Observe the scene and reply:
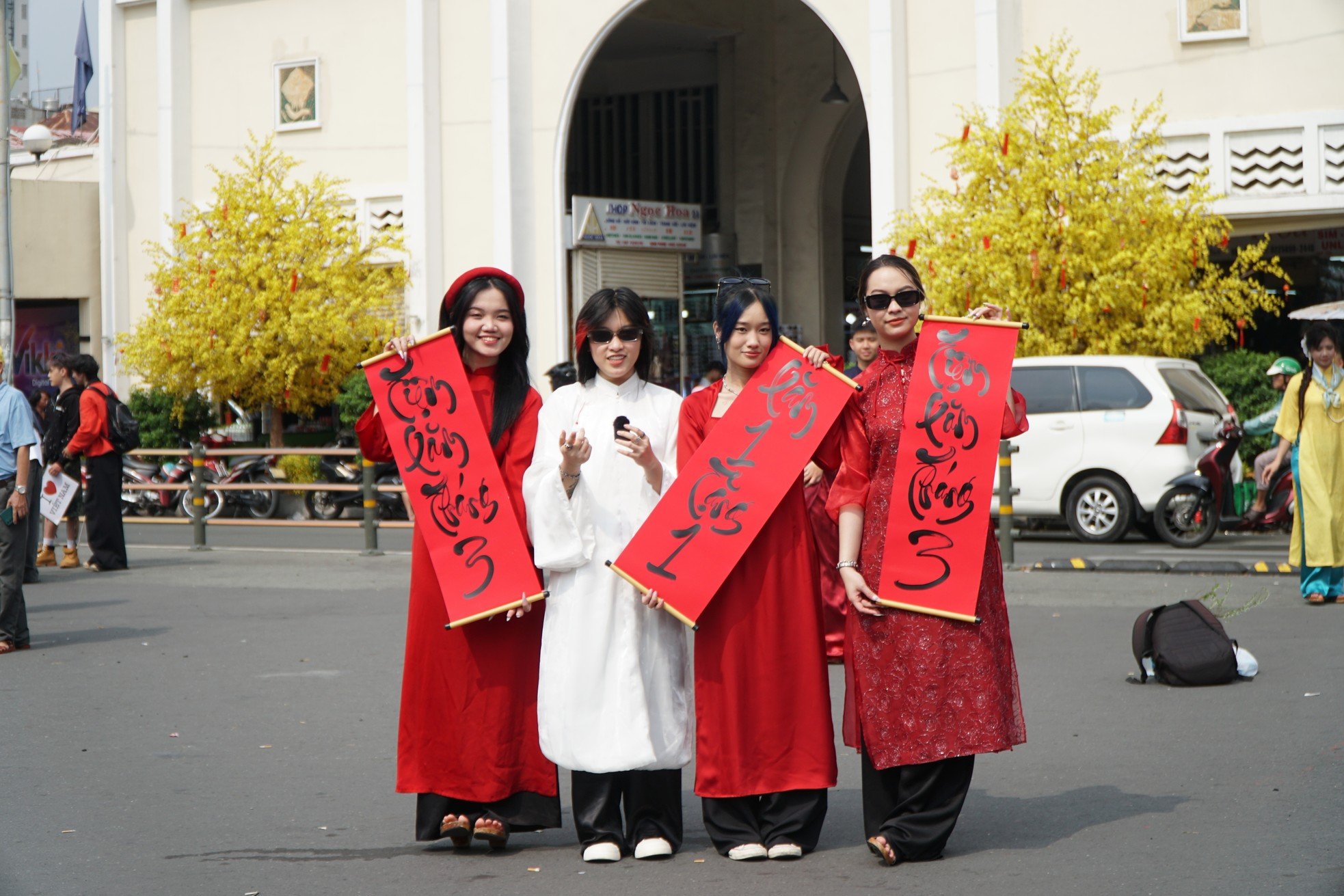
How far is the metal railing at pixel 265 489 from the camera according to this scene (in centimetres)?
1555

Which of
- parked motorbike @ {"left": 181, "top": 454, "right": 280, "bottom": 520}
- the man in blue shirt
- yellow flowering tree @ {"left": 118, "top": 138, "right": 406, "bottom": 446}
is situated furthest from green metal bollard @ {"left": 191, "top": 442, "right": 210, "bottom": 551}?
the man in blue shirt

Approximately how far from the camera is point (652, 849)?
4969 mm

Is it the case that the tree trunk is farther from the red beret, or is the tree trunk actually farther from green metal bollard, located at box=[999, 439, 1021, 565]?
the red beret

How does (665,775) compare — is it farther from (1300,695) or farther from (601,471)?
(1300,695)

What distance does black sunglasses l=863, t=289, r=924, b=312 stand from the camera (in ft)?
16.5

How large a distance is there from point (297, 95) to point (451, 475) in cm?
2206

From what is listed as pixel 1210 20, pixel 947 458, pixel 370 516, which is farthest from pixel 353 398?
pixel 947 458

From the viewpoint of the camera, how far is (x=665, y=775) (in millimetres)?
4996

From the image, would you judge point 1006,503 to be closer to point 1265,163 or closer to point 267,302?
point 1265,163

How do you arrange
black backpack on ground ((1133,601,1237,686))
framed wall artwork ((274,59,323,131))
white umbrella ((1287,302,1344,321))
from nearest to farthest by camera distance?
1. black backpack on ground ((1133,601,1237,686))
2. white umbrella ((1287,302,1344,321))
3. framed wall artwork ((274,59,323,131))

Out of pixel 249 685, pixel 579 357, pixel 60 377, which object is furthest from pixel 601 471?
pixel 60 377

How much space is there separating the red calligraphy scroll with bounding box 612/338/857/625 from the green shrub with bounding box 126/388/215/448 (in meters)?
20.3

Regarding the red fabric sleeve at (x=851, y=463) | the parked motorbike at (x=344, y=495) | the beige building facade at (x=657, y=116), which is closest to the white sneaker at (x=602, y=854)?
the red fabric sleeve at (x=851, y=463)

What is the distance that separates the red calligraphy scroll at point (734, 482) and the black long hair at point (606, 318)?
1.21 ft
